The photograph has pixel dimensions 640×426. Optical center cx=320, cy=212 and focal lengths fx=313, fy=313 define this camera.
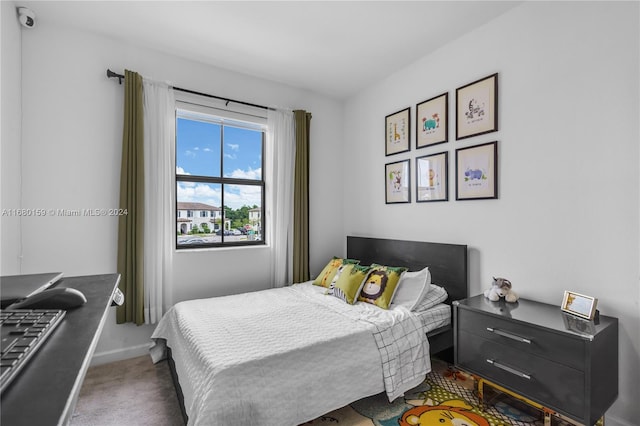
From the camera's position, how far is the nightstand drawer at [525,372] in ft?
5.10

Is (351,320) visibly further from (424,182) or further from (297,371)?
(424,182)

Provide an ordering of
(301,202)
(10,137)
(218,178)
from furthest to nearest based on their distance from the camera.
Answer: (301,202) < (218,178) < (10,137)

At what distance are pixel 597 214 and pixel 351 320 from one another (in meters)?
1.62

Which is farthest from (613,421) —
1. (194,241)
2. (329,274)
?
(194,241)

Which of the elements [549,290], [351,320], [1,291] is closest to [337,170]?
[351,320]

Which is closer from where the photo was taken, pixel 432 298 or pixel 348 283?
pixel 432 298

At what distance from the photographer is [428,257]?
8.99ft

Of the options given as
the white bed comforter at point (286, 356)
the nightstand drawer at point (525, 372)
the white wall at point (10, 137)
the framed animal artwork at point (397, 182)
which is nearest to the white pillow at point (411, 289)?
the white bed comforter at point (286, 356)

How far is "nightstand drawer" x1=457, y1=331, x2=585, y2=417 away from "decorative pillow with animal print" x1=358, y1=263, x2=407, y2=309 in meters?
0.57

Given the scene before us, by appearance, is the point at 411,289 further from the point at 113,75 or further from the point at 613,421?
the point at 113,75

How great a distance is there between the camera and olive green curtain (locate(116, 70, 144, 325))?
8.45 ft

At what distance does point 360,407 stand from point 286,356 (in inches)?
28.3

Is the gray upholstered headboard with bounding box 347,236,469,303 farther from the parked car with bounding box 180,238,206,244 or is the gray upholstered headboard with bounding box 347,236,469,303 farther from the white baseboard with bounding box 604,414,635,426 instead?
the parked car with bounding box 180,238,206,244

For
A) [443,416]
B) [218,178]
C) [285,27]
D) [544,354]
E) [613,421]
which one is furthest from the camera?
[218,178]
